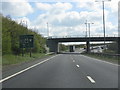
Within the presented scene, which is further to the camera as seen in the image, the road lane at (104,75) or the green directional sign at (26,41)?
the green directional sign at (26,41)

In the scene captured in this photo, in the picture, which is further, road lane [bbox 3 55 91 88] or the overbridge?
the overbridge

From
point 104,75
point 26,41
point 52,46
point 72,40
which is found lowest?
point 52,46

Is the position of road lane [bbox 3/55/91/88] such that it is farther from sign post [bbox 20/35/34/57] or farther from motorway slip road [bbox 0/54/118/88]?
sign post [bbox 20/35/34/57]

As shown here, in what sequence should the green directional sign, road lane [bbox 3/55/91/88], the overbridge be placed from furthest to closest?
the overbridge, the green directional sign, road lane [bbox 3/55/91/88]

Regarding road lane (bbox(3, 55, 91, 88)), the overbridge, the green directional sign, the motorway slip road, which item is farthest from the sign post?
the overbridge

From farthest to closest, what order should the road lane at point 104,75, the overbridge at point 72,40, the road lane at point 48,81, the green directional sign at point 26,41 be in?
1. the overbridge at point 72,40
2. the green directional sign at point 26,41
3. the road lane at point 104,75
4. the road lane at point 48,81

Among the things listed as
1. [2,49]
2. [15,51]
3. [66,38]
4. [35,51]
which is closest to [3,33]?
[2,49]

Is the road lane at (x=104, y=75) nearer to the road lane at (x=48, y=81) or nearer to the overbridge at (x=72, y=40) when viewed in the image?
the road lane at (x=48, y=81)

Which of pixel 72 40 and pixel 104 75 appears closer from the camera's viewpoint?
pixel 104 75

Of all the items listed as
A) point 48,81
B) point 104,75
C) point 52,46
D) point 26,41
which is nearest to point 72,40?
point 52,46

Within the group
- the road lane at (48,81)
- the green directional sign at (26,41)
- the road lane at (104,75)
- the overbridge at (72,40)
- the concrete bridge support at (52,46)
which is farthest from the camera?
the concrete bridge support at (52,46)

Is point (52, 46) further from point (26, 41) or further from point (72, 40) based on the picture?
point (26, 41)

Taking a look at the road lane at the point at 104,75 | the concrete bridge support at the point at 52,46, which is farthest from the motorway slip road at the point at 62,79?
the concrete bridge support at the point at 52,46

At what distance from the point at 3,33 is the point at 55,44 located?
7578cm
